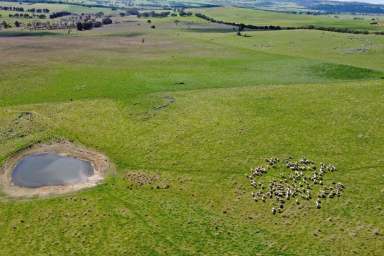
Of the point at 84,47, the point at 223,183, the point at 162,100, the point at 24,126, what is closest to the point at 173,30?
the point at 84,47

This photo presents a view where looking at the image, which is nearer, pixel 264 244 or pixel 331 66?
pixel 264 244

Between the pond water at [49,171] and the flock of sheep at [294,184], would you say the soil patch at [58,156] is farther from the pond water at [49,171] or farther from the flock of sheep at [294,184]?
the flock of sheep at [294,184]

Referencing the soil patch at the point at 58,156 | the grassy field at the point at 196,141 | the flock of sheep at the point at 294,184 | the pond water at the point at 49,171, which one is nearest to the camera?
the grassy field at the point at 196,141

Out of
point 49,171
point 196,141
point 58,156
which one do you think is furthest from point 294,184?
point 58,156

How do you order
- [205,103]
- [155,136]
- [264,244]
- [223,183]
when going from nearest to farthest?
1. [264,244]
2. [223,183]
3. [155,136]
4. [205,103]

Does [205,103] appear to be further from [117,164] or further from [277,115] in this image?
[117,164]

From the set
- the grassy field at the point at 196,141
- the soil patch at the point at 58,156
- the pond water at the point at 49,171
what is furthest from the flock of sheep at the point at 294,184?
the pond water at the point at 49,171
